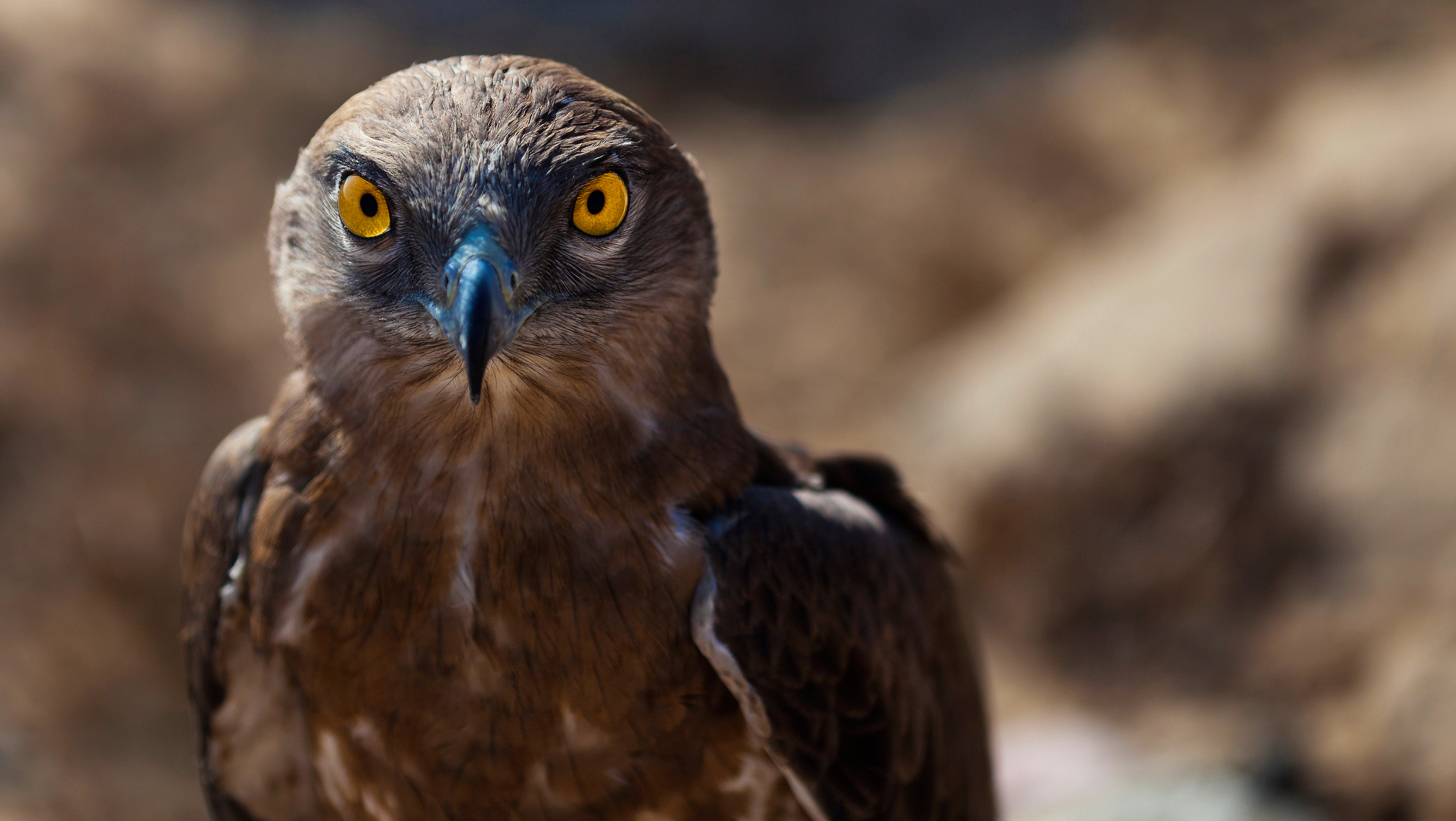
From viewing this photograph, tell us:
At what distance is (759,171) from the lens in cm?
1180

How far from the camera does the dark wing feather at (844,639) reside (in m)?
2.64

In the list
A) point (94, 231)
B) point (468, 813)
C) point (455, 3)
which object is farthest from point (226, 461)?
point (455, 3)

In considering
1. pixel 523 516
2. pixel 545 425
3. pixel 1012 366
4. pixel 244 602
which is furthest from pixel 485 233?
pixel 1012 366

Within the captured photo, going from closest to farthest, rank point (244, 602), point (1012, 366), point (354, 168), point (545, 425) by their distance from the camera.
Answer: point (354, 168) → point (545, 425) → point (244, 602) → point (1012, 366)

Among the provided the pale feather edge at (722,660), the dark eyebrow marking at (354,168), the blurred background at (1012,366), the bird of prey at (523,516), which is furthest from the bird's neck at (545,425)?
the blurred background at (1012,366)

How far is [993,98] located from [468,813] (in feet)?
37.4

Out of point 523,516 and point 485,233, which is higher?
point 485,233

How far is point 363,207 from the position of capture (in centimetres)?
236

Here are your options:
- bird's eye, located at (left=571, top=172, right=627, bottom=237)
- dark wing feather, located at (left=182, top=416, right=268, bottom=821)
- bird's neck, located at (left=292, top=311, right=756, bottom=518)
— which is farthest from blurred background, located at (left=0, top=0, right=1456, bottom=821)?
bird's eye, located at (left=571, top=172, right=627, bottom=237)

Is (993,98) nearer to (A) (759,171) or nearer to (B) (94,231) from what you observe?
(A) (759,171)

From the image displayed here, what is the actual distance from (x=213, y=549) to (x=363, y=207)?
1.05 m

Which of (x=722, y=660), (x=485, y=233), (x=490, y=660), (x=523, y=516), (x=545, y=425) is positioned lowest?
(x=490, y=660)

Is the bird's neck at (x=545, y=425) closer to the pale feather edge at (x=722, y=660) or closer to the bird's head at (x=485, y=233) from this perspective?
the bird's head at (x=485, y=233)

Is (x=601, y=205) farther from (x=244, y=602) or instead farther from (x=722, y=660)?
(x=244, y=602)
